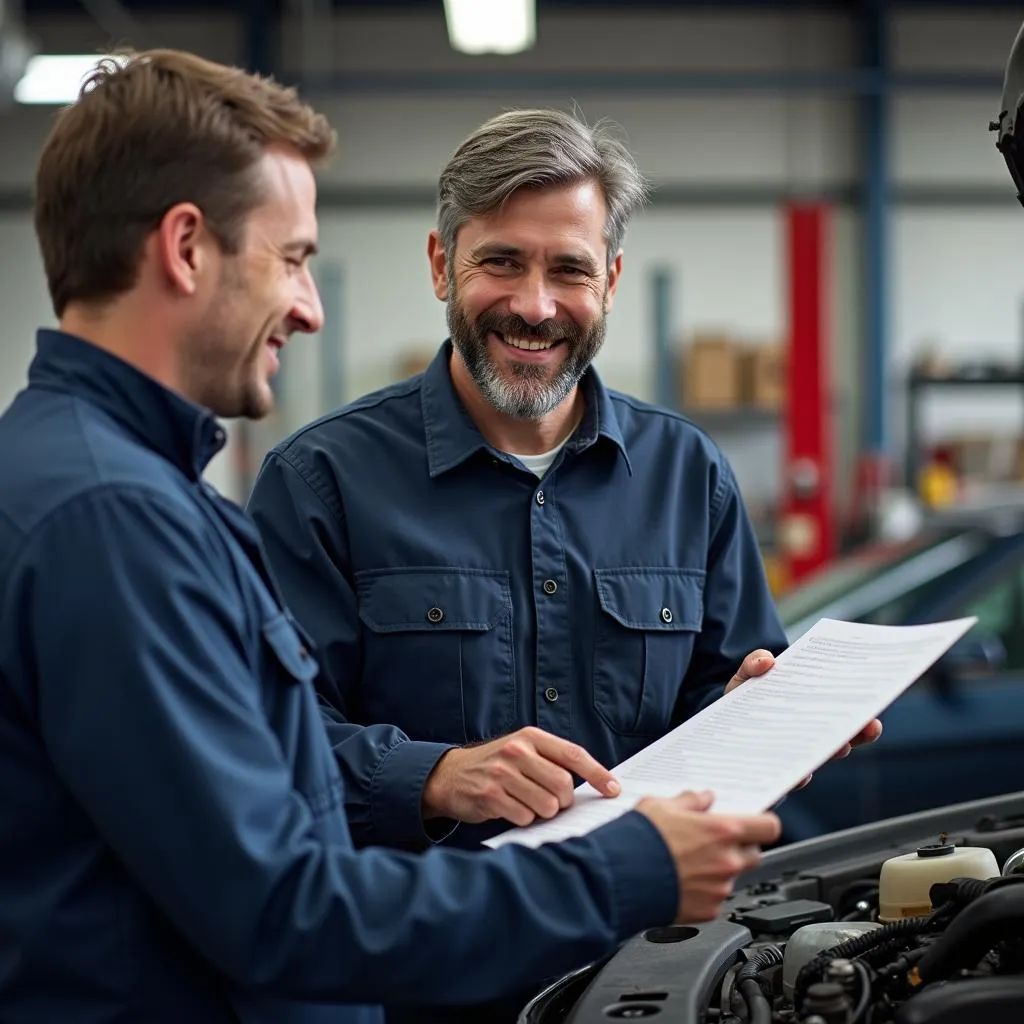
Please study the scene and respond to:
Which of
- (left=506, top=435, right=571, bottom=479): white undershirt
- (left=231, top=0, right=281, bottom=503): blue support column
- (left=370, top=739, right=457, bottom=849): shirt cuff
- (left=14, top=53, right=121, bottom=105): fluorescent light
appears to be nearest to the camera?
(left=370, top=739, right=457, bottom=849): shirt cuff

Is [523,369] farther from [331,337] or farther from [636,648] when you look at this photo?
[331,337]

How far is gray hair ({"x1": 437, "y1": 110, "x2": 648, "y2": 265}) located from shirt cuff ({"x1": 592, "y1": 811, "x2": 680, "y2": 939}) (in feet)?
3.21

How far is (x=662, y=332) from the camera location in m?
9.66

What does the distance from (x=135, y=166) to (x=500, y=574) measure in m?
0.90

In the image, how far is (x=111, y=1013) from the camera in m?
1.24

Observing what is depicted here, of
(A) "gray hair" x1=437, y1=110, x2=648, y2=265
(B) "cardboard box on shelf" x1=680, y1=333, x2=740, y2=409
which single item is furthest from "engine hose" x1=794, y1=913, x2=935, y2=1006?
(B) "cardboard box on shelf" x1=680, y1=333, x2=740, y2=409

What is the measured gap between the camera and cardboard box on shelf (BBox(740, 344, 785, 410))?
10.1m

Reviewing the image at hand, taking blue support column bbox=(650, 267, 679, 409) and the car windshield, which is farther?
blue support column bbox=(650, 267, 679, 409)

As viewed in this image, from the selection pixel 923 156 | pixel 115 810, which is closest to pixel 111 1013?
pixel 115 810

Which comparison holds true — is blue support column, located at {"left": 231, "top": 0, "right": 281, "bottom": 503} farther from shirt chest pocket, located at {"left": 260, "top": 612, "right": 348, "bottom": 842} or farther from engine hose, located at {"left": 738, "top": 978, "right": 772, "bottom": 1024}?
shirt chest pocket, located at {"left": 260, "top": 612, "right": 348, "bottom": 842}

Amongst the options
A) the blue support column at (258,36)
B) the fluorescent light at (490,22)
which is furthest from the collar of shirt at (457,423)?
the blue support column at (258,36)

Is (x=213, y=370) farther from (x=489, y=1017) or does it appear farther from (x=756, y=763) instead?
(x=489, y=1017)

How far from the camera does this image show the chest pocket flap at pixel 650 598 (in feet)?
6.82

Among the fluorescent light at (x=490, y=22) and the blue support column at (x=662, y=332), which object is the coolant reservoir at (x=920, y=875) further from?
the blue support column at (x=662, y=332)
